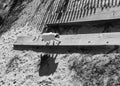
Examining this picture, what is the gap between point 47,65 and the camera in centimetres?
330

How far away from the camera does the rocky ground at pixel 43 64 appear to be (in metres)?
2.71

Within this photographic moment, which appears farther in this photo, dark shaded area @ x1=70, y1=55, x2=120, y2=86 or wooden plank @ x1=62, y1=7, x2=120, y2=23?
wooden plank @ x1=62, y1=7, x2=120, y2=23

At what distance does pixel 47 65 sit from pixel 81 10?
3.77 feet

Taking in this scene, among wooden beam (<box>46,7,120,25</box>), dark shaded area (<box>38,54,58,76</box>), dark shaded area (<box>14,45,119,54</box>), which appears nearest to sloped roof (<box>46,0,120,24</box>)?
wooden beam (<box>46,7,120,25</box>)

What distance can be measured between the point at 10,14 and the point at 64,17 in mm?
2118

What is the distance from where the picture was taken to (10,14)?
5316 mm

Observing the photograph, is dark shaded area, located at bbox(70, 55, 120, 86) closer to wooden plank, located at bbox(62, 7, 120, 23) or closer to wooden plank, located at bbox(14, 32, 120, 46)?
wooden plank, located at bbox(14, 32, 120, 46)

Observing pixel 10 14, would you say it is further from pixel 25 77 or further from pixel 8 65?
pixel 25 77

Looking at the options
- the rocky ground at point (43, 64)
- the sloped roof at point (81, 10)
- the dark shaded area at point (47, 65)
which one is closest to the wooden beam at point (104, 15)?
the sloped roof at point (81, 10)

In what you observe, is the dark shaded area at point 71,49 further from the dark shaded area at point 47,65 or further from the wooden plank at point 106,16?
the wooden plank at point 106,16

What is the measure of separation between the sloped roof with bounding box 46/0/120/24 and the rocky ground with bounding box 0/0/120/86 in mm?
319

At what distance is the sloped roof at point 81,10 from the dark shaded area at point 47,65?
28.9 inches

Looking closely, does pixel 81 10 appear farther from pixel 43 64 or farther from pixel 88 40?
pixel 43 64

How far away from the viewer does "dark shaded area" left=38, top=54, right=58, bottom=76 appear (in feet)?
10.4
